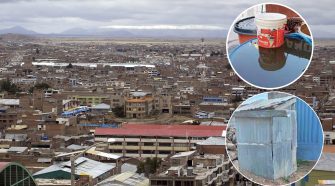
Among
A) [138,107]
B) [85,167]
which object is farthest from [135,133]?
[138,107]

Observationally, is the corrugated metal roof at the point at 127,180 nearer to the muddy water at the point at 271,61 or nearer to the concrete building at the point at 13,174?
the concrete building at the point at 13,174

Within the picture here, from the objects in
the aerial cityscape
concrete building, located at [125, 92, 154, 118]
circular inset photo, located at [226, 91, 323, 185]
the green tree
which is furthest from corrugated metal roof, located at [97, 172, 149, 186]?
the green tree

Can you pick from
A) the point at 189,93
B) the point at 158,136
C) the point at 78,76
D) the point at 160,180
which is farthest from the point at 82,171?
the point at 78,76

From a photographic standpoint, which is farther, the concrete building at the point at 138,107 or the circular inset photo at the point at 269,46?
the concrete building at the point at 138,107

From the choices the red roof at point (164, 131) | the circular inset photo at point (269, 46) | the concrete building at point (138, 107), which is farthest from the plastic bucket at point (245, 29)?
the concrete building at point (138, 107)

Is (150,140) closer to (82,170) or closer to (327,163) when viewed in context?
(82,170)

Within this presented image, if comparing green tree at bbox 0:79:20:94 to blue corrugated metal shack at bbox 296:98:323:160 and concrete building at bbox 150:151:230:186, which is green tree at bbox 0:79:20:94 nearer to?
concrete building at bbox 150:151:230:186

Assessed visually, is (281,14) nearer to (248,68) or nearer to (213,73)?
(248,68)
